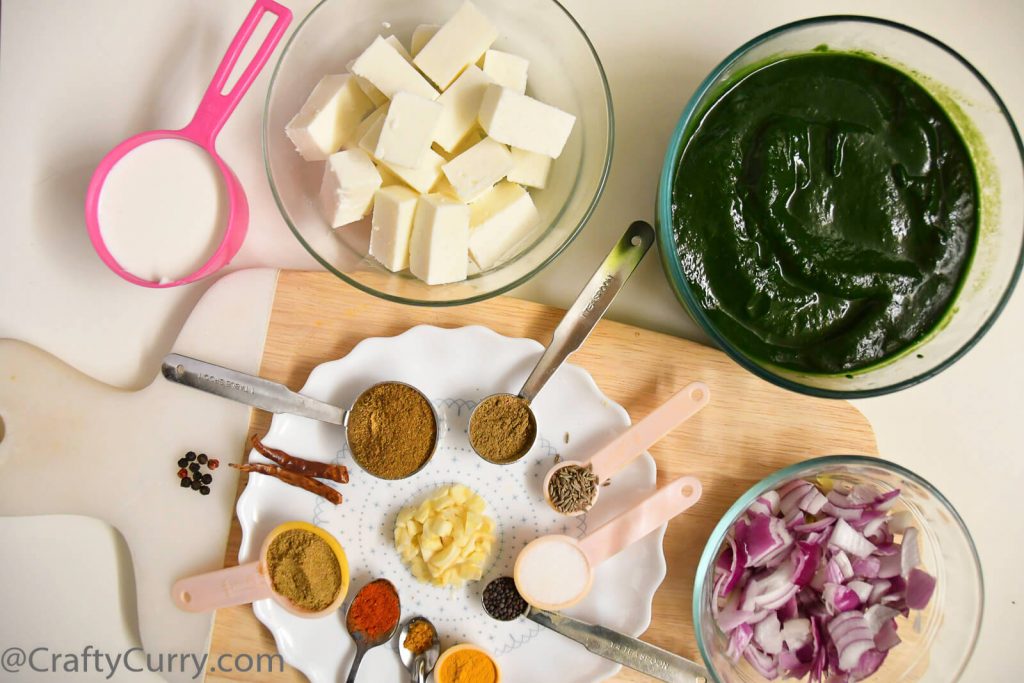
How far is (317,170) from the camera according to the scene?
1557mm

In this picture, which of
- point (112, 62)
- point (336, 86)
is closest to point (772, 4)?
point (336, 86)

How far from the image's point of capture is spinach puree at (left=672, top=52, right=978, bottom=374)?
132cm

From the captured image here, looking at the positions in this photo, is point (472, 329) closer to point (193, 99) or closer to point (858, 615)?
point (193, 99)

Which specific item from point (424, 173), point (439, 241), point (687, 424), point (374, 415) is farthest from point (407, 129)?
point (687, 424)

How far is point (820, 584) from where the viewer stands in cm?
143

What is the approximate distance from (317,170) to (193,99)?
38 centimetres

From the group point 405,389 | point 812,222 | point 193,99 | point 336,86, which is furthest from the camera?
point 193,99

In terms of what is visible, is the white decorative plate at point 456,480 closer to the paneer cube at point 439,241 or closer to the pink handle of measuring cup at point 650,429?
the pink handle of measuring cup at point 650,429

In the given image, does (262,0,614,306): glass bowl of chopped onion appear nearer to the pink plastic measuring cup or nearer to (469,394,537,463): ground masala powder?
the pink plastic measuring cup

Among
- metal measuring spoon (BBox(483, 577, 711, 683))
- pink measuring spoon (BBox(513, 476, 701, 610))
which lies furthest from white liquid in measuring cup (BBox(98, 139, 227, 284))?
metal measuring spoon (BBox(483, 577, 711, 683))

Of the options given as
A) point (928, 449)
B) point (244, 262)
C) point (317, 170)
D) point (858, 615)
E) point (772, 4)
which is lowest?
point (858, 615)

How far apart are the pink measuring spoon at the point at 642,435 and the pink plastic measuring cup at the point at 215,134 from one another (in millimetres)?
893

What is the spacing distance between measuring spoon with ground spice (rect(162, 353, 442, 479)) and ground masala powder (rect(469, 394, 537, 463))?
0.09 metres

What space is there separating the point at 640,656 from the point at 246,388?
3.32ft
